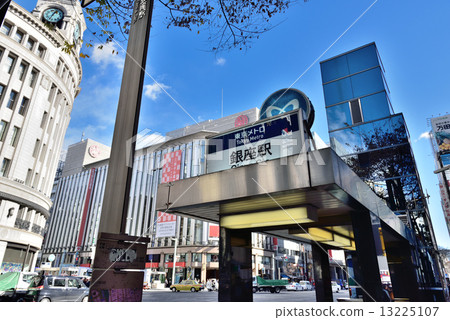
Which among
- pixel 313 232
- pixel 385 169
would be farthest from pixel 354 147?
pixel 313 232

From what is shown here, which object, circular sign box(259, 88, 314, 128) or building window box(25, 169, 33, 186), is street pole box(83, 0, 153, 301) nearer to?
circular sign box(259, 88, 314, 128)

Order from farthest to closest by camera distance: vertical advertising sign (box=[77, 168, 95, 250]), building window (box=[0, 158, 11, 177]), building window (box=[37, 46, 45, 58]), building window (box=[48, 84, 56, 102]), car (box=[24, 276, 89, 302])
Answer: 1. vertical advertising sign (box=[77, 168, 95, 250])
2. building window (box=[48, 84, 56, 102])
3. building window (box=[37, 46, 45, 58])
4. building window (box=[0, 158, 11, 177])
5. car (box=[24, 276, 89, 302])

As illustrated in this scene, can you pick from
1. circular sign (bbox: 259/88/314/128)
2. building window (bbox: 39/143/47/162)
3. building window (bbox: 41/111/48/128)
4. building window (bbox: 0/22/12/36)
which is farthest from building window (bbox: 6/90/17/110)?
circular sign (bbox: 259/88/314/128)

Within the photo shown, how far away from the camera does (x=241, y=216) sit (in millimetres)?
7832

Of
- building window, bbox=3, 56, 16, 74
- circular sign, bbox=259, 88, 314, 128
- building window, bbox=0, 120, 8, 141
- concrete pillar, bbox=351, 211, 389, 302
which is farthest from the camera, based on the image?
building window, bbox=3, 56, 16, 74

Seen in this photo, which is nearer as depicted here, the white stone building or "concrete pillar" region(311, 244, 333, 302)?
"concrete pillar" region(311, 244, 333, 302)

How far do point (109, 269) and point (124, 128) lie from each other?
4.22ft

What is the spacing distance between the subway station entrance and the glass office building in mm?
23036

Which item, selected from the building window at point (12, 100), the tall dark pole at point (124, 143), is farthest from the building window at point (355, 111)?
the building window at point (12, 100)

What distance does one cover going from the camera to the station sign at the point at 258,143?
24.6 ft

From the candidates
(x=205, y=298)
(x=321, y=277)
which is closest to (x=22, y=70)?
(x=205, y=298)

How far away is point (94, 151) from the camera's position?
88625 millimetres

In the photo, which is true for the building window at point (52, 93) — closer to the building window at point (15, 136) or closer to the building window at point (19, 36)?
the building window at point (19, 36)

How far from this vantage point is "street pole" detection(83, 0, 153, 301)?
2326 mm
